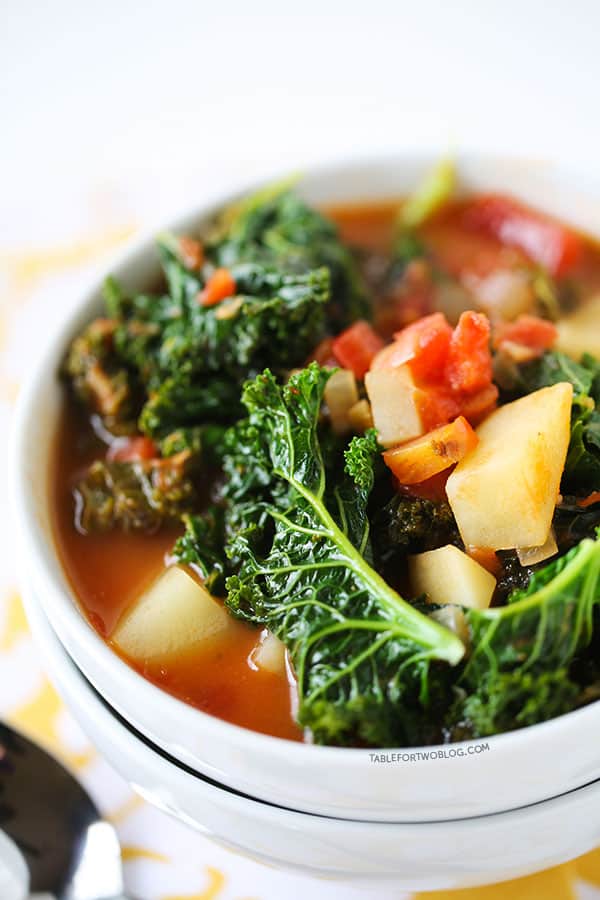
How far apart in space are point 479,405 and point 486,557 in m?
0.48

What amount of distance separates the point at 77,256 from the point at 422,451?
9.07ft

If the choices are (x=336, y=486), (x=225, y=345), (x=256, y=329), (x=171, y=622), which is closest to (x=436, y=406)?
(x=336, y=486)

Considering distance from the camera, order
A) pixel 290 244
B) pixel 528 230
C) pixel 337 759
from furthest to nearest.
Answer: pixel 528 230 → pixel 290 244 → pixel 337 759

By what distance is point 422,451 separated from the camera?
2.69m

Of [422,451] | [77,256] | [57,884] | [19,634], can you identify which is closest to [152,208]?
[77,256]

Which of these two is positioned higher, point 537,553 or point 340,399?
point 340,399

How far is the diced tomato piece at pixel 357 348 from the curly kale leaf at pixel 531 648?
1145 millimetres

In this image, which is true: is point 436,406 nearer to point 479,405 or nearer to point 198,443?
point 479,405

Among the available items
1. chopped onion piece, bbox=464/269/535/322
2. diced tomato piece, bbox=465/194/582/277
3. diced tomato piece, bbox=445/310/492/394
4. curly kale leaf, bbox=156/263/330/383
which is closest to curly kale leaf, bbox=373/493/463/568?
diced tomato piece, bbox=445/310/492/394

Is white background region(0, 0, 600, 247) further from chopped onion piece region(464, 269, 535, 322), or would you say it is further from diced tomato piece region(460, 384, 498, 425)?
diced tomato piece region(460, 384, 498, 425)

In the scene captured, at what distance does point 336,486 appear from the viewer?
2727 mm

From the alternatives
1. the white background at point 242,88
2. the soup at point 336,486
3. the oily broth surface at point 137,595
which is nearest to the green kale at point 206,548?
the soup at point 336,486

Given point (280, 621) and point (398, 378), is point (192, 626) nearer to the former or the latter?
point (280, 621)

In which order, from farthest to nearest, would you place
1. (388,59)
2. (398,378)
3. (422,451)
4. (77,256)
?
(388,59)
(77,256)
(398,378)
(422,451)
